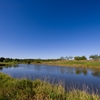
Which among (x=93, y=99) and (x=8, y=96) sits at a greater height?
(x=8, y=96)

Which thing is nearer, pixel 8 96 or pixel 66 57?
pixel 8 96

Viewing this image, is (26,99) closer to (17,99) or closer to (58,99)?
(17,99)

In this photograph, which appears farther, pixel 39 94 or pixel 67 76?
pixel 67 76

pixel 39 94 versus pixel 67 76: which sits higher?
pixel 39 94

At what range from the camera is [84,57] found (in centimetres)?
8412

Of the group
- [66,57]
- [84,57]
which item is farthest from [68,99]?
[66,57]

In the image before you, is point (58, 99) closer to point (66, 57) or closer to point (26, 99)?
point (26, 99)

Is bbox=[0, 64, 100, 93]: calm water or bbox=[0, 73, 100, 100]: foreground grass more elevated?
bbox=[0, 73, 100, 100]: foreground grass

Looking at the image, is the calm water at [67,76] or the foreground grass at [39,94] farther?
the calm water at [67,76]

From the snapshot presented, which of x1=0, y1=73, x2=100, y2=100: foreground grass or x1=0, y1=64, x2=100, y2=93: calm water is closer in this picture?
x1=0, y1=73, x2=100, y2=100: foreground grass

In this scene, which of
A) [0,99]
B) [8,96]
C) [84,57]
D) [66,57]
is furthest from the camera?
[66,57]

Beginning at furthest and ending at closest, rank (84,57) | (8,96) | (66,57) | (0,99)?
(66,57), (84,57), (8,96), (0,99)

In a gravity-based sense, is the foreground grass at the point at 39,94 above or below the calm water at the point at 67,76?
above

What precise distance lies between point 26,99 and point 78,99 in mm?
2604
